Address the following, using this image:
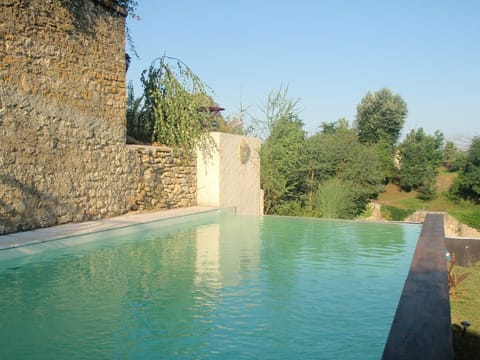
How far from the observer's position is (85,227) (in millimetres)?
7730

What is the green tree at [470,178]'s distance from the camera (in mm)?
29344

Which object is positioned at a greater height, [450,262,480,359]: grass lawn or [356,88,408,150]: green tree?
[356,88,408,150]: green tree

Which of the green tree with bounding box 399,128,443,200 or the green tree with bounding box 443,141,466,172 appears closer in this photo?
the green tree with bounding box 399,128,443,200

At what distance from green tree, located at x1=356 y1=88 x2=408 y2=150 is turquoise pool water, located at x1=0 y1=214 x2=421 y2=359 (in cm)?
2855

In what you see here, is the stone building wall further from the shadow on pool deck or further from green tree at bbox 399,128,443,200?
green tree at bbox 399,128,443,200

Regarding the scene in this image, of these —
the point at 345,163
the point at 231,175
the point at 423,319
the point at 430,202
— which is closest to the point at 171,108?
the point at 231,175

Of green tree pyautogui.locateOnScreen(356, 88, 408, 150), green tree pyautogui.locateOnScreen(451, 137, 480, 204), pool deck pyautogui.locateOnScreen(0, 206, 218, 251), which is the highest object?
green tree pyautogui.locateOnScreen(356, 88, 408, 150)

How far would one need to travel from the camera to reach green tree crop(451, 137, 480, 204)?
96.3 feet

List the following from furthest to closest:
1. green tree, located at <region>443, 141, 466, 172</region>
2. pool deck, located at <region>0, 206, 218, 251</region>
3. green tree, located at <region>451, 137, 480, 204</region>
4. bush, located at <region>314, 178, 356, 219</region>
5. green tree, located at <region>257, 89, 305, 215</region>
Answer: green tree, located at <region>443, 141, 466, 172</region> → green tree, located at <region>451, 137, 480, 204</region> → green tree, located at <region>257, 89, 305, 215</region> → bush, located at <region>314, 178, 356, 219</region> → pool deck, located at <region>0, 206, 218, 251</region>

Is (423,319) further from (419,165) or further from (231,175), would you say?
(419,165)

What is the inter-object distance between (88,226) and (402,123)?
3252cm

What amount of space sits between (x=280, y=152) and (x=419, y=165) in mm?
20589

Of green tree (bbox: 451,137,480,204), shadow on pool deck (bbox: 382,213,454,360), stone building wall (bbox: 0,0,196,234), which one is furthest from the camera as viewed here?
green tree (bbox: 451,137,480,204)

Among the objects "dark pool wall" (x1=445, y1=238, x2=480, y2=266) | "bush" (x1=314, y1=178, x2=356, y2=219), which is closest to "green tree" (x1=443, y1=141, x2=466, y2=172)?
"bush" (x1=314, y1=178, x2=356, y2=219)
